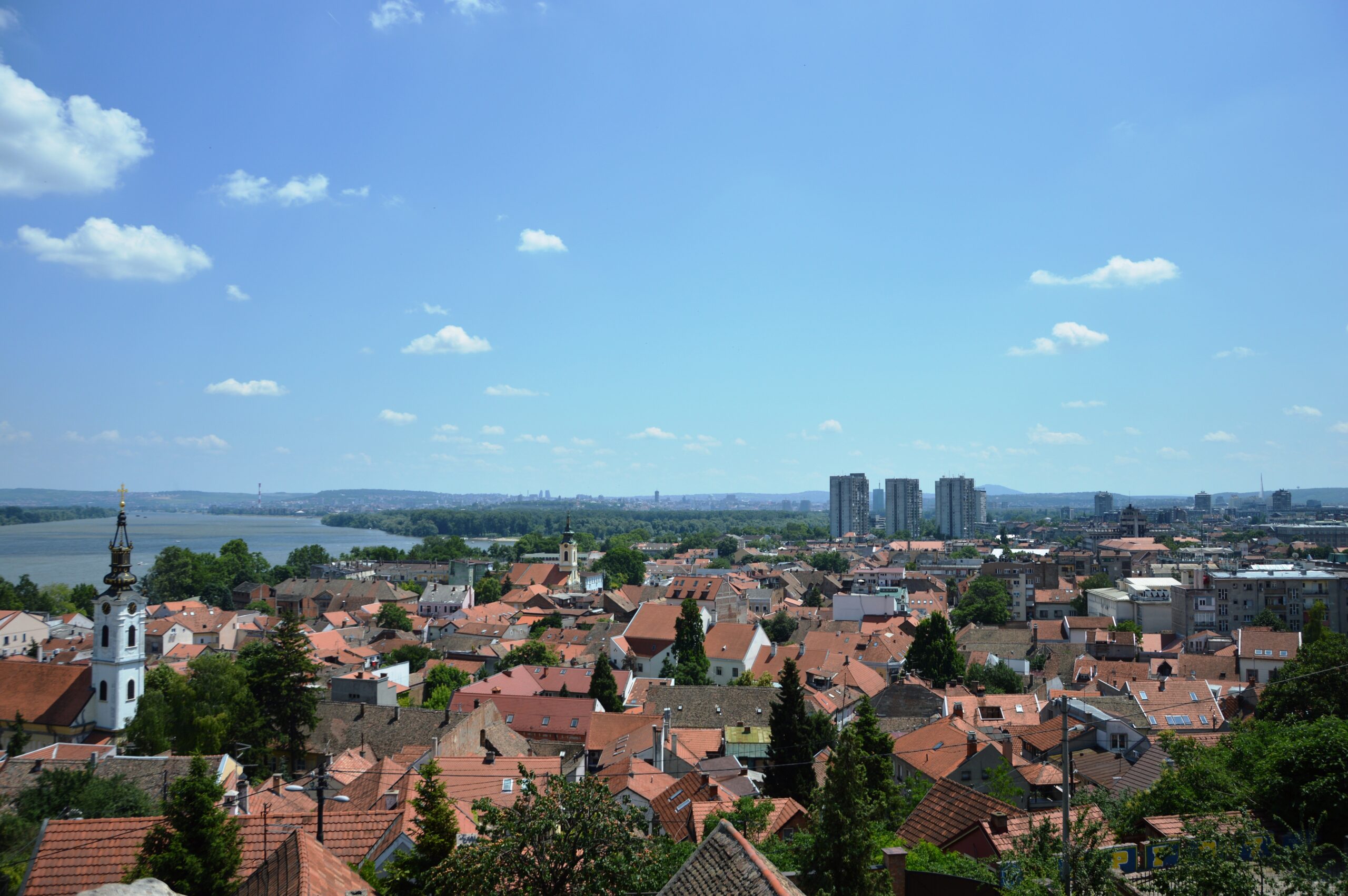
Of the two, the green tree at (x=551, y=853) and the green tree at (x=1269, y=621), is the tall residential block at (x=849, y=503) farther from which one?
the green tree at (x=551, y=853)

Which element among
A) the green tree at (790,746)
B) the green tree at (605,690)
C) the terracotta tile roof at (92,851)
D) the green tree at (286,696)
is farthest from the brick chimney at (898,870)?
the green tree at (605,690)

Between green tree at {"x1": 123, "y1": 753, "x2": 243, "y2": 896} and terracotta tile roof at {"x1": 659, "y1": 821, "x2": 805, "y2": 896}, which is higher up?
terracotta tile roof at {"x1": 659, "y1": 821, "x2": 805, "y2": 896}

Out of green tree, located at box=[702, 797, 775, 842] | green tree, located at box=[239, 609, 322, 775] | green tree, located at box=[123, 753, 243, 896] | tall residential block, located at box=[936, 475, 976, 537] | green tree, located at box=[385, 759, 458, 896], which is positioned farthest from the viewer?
tall residential block, located at box=[936, 475, 976, 537]

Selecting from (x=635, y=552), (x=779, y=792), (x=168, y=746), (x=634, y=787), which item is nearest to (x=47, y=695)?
(x=168, y=746)

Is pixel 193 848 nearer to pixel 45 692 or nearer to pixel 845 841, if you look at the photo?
pixel 845 841

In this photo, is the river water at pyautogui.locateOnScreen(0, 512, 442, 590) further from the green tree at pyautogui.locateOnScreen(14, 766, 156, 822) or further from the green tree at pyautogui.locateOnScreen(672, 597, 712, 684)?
the green tree at pyautogui.locateOnScreen(14, 766, 156, 822)

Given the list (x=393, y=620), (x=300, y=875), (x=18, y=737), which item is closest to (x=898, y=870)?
(x=300, y=875)

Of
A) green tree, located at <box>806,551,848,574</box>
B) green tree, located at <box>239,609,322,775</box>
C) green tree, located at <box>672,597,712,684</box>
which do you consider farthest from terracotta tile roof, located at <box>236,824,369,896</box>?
green tree, located at <box>806,551,848,574</box>
